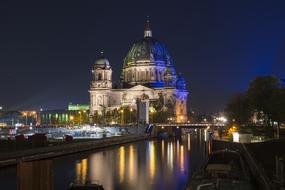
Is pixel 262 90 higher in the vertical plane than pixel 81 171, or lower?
higher

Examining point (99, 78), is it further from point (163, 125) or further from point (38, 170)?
point (38, 170)

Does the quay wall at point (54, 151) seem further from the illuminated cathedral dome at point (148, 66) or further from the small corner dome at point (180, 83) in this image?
the illuminated cathedral dome at point (148, 66)

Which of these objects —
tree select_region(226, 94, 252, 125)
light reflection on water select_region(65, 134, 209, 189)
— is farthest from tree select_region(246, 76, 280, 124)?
light reflection on water select_region(65, 134, 209, 189)

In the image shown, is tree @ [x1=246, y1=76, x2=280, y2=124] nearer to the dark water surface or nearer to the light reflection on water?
the light reflection on water

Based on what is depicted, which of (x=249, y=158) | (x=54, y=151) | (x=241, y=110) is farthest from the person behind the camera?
(x=241, y=110)

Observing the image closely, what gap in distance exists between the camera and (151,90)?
158m

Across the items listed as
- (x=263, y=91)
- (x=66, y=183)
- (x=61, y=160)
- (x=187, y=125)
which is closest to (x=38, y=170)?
(x=66, y=183)

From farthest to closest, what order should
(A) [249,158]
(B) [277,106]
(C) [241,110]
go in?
1. (C) [241,110]
2. (B) [277,106]
3. (A) [249,158]

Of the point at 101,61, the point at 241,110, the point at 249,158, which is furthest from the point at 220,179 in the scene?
the point at 101,61

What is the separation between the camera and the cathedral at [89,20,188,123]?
157625mm

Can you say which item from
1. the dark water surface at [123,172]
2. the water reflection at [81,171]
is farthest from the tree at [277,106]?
the water reflection at [81,171]

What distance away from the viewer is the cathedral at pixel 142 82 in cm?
15762

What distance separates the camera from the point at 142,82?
16788 cm

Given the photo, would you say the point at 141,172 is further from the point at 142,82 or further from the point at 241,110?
the point at 142,82
